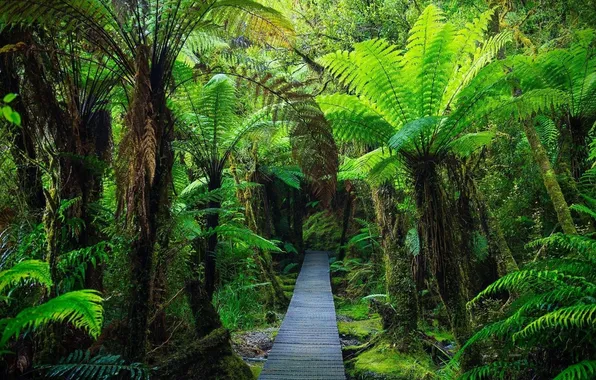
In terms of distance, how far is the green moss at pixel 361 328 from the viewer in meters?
5.20

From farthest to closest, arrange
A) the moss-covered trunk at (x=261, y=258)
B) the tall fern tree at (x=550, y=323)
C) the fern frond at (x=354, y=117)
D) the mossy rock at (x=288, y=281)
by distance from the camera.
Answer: the mossy rock at (x=288, y=281)
the moss-covered trunk at (x=261, y=258)
the fern frond at (x=354, y=117)
the tall fern tree at (x=550, y=323)

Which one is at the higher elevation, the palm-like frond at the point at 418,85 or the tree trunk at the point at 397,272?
the palm-like frond at the point at 418,85

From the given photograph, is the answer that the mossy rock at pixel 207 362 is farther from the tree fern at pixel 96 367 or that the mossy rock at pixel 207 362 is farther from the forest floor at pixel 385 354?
the forest floor at pixel 385 354

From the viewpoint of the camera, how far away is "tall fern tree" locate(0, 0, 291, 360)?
2361 millimetres

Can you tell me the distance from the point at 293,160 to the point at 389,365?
6.18 ft

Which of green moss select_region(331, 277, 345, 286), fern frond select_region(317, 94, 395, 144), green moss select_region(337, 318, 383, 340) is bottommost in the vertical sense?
green moss select_region(337, 318, 383, 340)

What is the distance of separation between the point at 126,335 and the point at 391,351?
2.51 m

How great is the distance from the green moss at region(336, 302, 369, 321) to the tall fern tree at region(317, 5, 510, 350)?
340 cm

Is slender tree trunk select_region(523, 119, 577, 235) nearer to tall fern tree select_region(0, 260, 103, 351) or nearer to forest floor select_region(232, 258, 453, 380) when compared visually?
forest floor select_region(232, 258, 453, 380)

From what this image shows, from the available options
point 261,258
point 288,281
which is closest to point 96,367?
point 261,258

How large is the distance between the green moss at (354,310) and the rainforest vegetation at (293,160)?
110 cm

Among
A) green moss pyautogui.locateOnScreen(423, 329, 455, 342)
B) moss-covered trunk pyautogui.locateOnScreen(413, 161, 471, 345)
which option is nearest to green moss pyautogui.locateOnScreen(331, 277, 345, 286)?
green moss pyautogui.locateOnScreen(423, 329, 455, 342)

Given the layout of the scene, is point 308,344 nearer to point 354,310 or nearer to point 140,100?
point 140,100

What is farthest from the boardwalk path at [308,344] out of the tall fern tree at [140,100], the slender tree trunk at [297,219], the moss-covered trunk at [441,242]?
the slender tree trunk at [297,219]
